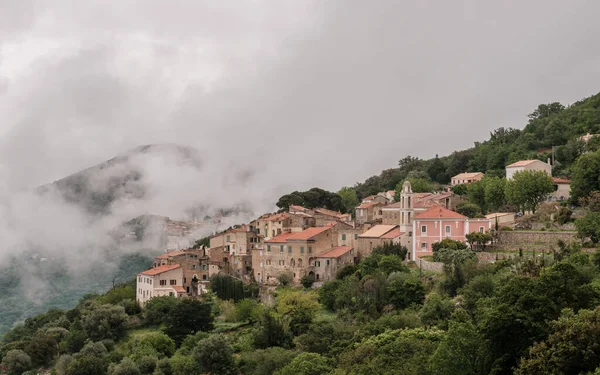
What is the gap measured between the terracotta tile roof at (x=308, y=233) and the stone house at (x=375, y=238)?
304 cm

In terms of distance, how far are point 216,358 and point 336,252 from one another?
16.9 meters

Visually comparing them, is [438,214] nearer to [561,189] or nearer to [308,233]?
[308,233]

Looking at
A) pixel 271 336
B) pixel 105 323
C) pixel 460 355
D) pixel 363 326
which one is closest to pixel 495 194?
pixel 363 326

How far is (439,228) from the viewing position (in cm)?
5269

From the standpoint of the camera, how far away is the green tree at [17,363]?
176ft

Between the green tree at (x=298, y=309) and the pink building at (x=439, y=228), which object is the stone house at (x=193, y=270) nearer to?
the green tree at (x=298, y=309)

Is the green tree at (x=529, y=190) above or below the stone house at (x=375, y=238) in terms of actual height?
above

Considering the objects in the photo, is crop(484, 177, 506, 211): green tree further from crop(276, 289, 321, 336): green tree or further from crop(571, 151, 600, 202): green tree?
crop(276, 289, 321, 336): green tree

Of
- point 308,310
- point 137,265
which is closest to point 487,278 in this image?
point 308,310

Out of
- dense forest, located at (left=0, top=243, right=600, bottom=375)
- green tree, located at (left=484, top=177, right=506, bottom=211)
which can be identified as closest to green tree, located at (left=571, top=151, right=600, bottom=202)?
green tree, located at (left=484, top=177, right=506, bottom=211)

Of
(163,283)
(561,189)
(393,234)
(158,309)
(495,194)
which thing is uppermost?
(561,189)

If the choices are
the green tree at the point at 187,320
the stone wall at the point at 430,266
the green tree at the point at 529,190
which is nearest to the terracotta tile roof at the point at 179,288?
the green tree at the point at 187,320

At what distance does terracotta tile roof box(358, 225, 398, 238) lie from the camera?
57.1 metres

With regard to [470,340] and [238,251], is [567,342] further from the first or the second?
[238,251]
